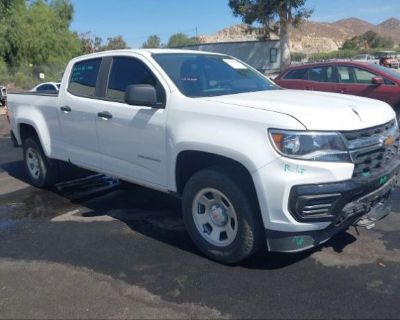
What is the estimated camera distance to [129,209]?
6012mm

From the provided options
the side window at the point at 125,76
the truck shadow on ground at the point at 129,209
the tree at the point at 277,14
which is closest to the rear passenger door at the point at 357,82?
the truck shadow on ground at the point at 129,209

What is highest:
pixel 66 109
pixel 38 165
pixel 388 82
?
pixel 66 109

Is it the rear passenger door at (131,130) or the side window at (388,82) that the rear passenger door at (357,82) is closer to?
the side window at (388,82)

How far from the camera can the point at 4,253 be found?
4785 millimetres

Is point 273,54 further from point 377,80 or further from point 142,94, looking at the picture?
point 142,94

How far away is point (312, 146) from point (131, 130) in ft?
6.63

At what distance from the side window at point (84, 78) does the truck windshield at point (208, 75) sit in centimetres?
104

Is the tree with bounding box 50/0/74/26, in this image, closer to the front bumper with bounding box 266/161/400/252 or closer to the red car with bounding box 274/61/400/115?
the red car with bounding box 274/61/400/115

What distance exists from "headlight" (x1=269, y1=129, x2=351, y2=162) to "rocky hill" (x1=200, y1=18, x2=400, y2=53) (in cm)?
8872

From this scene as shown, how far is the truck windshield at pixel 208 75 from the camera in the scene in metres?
4.69

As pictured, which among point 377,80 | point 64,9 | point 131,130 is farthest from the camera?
point 64,9

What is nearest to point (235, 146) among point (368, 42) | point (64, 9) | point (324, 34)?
point (64, 9)

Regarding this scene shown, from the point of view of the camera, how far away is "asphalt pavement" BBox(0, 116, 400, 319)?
3.54 metres

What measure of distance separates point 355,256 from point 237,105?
1761mm
